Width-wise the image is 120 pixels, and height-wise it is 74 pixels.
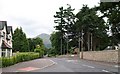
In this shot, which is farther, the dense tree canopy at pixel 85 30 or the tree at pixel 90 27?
the tree at pixel 90 27

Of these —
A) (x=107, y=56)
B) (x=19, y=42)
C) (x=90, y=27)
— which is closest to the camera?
(x=107, y=56)

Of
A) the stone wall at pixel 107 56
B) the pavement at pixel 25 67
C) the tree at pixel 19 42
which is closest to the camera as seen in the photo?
the pavement at pixel 25 67

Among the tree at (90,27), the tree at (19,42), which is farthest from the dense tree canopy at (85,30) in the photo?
the tree at (19,42)

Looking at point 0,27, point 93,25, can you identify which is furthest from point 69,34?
point 0,27

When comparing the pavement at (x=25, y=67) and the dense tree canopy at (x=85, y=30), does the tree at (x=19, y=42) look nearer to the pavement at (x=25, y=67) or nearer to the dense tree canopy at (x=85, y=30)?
the dense tree canopy at (x=85, y=30)

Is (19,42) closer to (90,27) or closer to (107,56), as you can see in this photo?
(90,27)

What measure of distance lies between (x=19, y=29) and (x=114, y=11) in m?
86.7

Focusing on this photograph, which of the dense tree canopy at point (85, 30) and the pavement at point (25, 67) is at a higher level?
the dense tree canopy at point (85, 30)

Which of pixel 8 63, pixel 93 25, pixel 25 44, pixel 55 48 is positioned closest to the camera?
pixel 8 63

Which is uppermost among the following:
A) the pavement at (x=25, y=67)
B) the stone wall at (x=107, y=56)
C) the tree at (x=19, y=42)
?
the tree at (x=19, y=42)

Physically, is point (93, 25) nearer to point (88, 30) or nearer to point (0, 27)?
point (88, 30)

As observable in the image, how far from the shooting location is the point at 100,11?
39.2 metres

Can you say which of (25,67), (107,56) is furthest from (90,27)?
(25,67)

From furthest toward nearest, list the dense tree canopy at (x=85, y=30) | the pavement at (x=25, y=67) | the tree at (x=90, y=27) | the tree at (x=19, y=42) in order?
the tree at (x=19, y=42) < the tree at (x=90, y=27) < the dense tree canopy at (x=85, y=30) < the pavement at (x=25, y=67)
